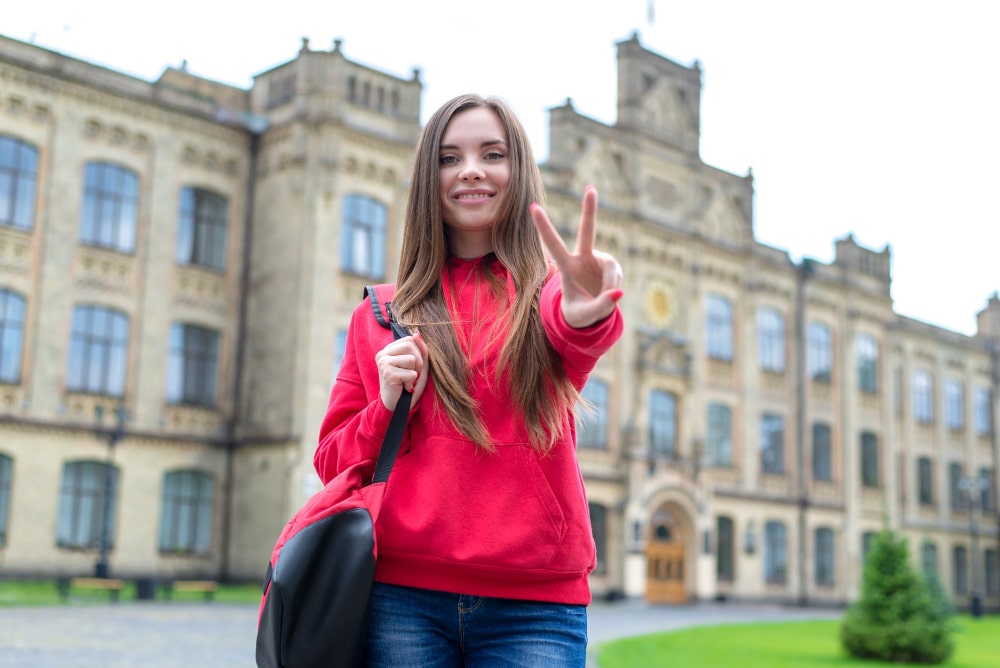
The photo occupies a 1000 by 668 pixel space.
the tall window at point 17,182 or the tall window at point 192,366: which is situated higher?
the tall window at point 17,182

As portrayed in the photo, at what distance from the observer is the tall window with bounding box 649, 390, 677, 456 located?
37.9 m

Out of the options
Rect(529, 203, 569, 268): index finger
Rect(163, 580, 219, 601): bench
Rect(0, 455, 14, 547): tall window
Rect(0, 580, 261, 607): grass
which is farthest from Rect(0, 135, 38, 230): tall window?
Rect(529, 203, 569, 268): index finger

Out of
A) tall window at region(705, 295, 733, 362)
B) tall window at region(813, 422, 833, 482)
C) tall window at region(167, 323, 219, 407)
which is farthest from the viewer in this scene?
tall window at region(813, 422, 833, 482)

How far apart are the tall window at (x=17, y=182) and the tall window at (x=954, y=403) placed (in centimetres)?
4030

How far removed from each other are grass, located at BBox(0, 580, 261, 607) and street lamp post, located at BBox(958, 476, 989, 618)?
94.0ft

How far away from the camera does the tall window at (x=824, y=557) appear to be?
141 feet

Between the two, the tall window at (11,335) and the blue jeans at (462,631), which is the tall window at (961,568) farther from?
the blue jeans at (462,631)

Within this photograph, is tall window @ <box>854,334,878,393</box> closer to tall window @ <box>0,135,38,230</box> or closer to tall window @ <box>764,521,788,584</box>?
tall window @ <box>764,521,788,584</box>

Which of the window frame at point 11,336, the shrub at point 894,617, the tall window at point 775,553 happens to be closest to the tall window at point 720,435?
the tall window at point 775,553

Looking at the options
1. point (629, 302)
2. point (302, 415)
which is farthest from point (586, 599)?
point (629, 302)

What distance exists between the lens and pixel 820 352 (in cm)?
4453

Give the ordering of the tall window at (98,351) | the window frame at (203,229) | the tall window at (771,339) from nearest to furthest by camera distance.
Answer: the tall window at (98,351)
the window frame at (203,229)
the tall window at (771,339)

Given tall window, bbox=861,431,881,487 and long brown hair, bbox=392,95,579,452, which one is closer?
long brown hair, bbox=392,95,579,452

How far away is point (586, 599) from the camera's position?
2.84m
